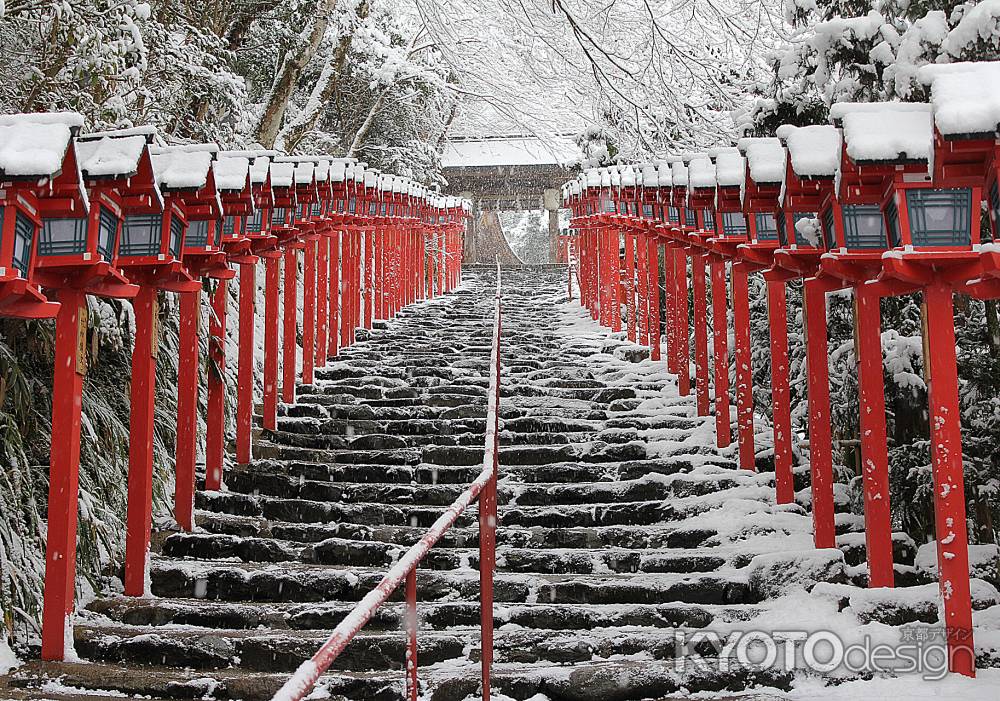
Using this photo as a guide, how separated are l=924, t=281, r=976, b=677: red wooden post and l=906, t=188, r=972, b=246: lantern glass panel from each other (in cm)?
31

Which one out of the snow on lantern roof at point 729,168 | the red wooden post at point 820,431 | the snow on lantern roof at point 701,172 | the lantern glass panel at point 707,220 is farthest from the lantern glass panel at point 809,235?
the lantern glass panel at point 707,220

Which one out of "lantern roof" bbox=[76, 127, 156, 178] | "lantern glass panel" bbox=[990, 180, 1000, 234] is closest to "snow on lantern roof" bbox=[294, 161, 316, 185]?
"lantern roof" bbox=[76, 127, 156, 178]

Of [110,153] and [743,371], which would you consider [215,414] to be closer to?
[110,153]

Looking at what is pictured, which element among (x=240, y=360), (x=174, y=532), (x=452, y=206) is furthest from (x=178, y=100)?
(x=452, y=206)

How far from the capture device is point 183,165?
6793mm

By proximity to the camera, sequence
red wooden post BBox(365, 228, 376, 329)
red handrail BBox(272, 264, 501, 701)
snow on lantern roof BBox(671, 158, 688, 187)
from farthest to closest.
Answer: red wooden post BBox(365, 228, 376, 329)
snow on lantern roof BBox(671, 158, 688, 187)
red handrail BBox(272, 264, 501, 701)

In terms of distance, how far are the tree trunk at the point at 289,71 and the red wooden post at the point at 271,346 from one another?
4.07 metres

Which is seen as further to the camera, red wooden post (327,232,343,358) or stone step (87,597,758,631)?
red wooden post (327,232,343,358)

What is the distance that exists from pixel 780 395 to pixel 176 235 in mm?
4559

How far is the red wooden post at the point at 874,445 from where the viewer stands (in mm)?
5859

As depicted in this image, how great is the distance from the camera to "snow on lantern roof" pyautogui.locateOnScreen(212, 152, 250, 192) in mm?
7844

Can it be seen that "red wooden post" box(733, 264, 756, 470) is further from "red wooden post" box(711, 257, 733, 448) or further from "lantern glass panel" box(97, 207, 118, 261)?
"lantern glass panel" box(97, 207, 118, 261)

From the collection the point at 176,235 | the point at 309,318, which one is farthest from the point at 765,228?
the point at 309,318

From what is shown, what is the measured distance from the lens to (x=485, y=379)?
11750 millimetres
